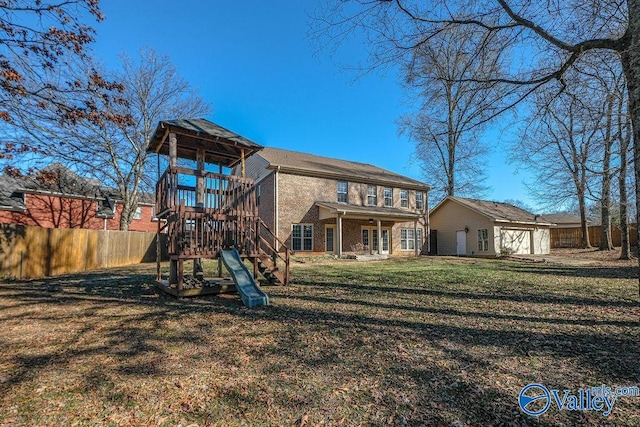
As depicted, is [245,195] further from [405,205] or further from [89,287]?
[405,205]

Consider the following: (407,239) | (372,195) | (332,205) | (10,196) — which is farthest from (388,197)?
(10,196)

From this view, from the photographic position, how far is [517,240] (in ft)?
80.4

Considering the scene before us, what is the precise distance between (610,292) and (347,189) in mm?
15586

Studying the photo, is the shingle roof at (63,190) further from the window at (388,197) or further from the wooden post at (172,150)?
the window at (388,197)

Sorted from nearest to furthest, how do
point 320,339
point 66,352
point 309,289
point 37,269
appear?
point 66,352 → point 320,339 → point 309,289 → point 37,269

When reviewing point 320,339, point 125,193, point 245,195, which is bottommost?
point 320,339

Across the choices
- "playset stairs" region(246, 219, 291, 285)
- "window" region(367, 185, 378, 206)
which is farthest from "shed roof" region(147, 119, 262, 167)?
"window" region(367, 185, 378, 206)

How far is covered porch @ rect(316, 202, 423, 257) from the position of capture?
18.9 m

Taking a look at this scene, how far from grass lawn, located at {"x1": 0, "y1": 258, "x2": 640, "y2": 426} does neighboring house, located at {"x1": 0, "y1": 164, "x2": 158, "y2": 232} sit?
1724cm

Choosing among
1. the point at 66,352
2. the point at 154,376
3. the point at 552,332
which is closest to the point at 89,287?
the point at 66,352

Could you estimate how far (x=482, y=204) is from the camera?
85.4ft

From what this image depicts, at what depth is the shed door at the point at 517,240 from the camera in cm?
2344

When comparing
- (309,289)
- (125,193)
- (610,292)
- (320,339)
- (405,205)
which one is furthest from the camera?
(405,205)

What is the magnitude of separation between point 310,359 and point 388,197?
68.9 ft
